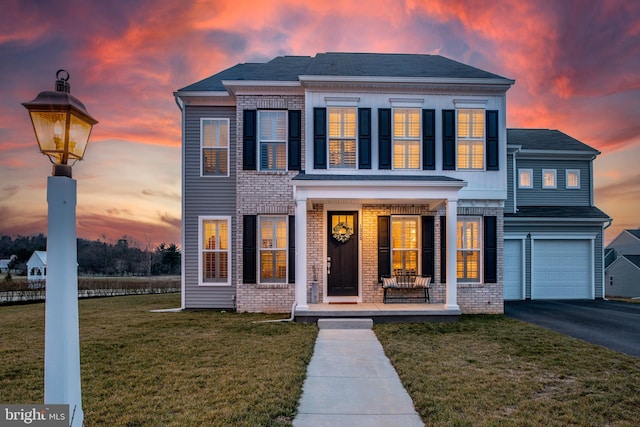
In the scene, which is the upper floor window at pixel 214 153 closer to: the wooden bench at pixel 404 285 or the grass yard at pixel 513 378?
the wooden bench at pixel 404 285

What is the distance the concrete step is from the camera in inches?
330

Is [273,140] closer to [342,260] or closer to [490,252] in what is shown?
[342,260]

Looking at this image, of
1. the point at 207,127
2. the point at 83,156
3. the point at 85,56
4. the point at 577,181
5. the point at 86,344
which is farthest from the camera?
the point at 577,181

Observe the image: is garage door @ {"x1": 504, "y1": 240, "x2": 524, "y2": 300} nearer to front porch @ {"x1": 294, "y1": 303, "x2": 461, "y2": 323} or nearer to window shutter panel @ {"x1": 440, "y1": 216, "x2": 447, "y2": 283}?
window shutter panel @ {"x1": 440, "y1": 216, "x2": 447, "y2": 283}

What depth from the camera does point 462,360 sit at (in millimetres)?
5883

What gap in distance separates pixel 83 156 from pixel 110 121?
35.7 feet

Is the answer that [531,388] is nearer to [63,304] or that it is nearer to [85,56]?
[63,304]

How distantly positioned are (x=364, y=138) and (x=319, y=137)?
1.26m

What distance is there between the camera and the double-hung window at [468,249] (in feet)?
33.9

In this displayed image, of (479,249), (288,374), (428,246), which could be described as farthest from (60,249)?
(479,249)

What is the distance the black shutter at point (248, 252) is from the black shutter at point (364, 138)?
353 centimetres

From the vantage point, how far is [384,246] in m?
10.2

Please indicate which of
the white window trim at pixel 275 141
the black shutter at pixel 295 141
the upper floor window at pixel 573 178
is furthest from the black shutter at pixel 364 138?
the upper floor window at pixel 573 178

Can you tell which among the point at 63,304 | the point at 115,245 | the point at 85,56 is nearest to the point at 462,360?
the point at 63,304
